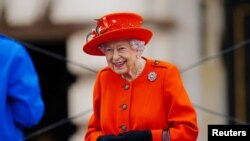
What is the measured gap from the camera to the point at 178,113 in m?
1.25

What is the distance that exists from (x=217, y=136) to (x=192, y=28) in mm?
539

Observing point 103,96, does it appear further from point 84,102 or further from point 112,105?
point 84,102

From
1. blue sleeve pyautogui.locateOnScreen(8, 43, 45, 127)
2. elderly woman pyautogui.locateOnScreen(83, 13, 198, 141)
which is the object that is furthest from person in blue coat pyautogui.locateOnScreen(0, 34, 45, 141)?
elderly woman pyautogui.locateOnScreen(83, 13, 198, 141)

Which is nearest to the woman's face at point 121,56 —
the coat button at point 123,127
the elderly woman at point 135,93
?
the elderly woman at point 135,93

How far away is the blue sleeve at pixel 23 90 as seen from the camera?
123cm

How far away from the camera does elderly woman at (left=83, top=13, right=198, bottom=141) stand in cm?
126

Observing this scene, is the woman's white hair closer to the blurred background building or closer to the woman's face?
the woman's face

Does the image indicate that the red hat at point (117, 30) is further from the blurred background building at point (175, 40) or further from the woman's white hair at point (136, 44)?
the blurred background building at point (175, 40)

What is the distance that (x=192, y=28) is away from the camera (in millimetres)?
2000

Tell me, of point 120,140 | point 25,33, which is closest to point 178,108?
point 120,140

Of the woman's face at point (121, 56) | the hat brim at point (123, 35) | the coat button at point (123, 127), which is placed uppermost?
the hat brim at point (123, 35)

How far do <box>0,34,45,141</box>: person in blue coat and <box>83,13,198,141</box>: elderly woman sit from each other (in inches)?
5.5

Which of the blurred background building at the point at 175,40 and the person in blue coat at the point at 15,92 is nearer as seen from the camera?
the person in blue coat at the point at 15,92

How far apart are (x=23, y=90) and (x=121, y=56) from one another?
0.68 ft
